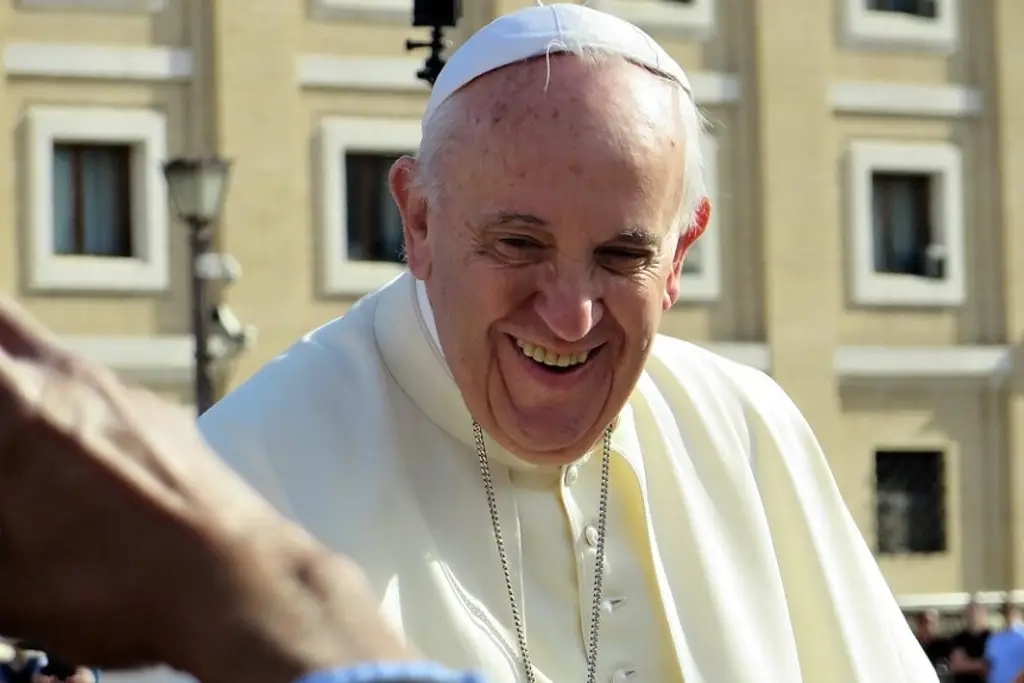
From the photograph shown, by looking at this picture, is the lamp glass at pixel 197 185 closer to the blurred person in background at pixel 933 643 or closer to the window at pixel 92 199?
the blurred person in background at pixel 933 643

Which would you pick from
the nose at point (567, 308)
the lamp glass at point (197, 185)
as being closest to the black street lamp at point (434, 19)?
the nose at point (567, 308)

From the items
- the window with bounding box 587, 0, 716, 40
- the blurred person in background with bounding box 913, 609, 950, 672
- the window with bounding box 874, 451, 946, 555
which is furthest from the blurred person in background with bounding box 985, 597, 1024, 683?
the window with bounding box 587, 0, 716, 40

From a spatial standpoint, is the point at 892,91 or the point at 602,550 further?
the point at 892,91

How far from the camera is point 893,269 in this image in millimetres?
20234

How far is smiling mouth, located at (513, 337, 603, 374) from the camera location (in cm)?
246

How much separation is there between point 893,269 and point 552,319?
18.1 meters

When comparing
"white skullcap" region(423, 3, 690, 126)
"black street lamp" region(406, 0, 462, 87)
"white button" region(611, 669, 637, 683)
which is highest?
"black street lamp" region(406, 0, 462, 87)

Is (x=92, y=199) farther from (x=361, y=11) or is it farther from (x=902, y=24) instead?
(x=902, y=24)

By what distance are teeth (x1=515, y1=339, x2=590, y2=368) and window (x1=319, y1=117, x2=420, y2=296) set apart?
618 inches

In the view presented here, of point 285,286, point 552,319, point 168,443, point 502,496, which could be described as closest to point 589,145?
point 552,319

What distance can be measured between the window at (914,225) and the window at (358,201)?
4.28 m

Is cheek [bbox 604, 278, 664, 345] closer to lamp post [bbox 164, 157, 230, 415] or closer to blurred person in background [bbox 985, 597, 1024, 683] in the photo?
blurred person in background [bbox 985, 597, 1024, 683]

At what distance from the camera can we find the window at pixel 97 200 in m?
17.6

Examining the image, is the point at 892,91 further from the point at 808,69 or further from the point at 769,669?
the point at 769,669
